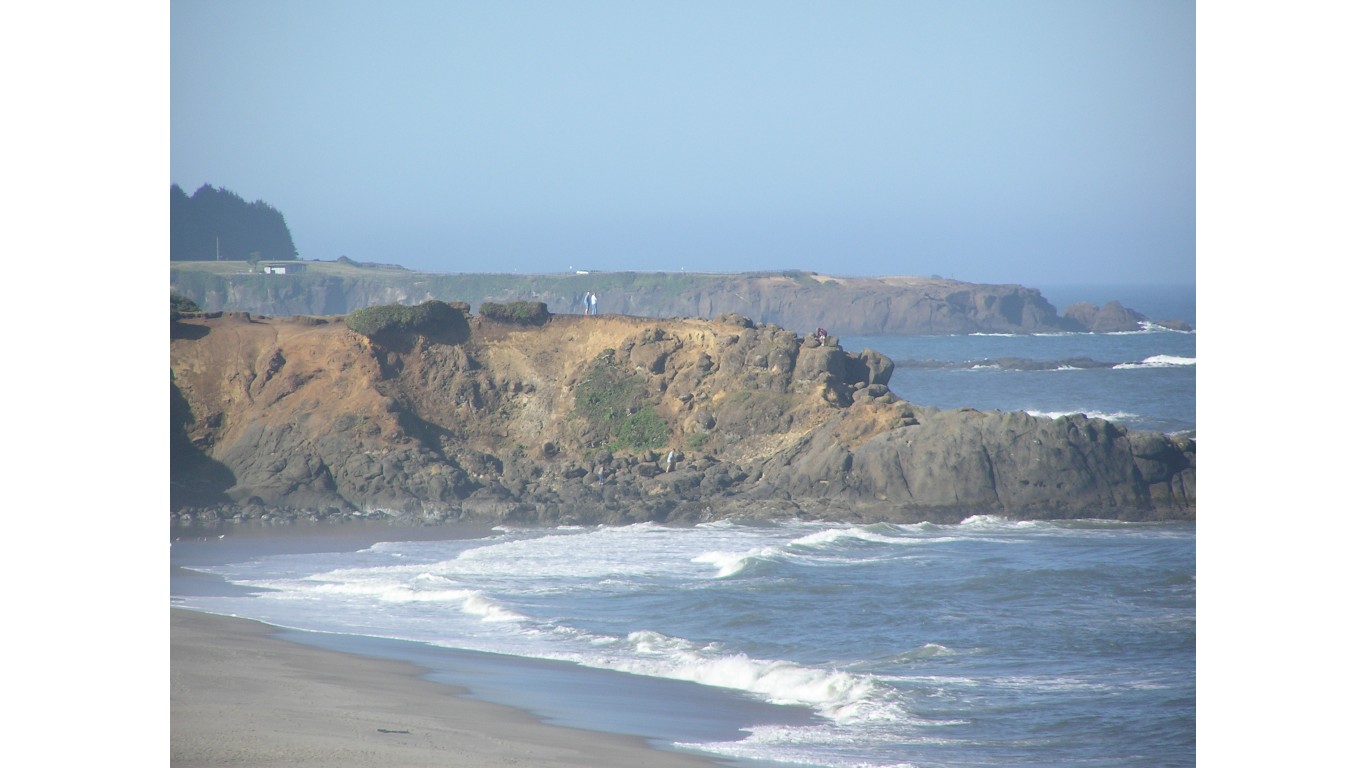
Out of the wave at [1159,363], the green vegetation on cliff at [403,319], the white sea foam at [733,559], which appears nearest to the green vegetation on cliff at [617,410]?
the green vegetation on cliff at [403,319]

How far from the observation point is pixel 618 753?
1039 centimetres

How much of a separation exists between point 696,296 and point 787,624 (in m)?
63.5

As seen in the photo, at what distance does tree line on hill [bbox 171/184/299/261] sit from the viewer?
220 feet

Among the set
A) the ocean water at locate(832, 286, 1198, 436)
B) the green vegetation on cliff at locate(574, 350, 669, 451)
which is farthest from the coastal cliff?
the green vegetation on cliff at locate(574, 350, 669, 451)

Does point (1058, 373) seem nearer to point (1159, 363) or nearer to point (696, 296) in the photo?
A: point (1159, 363)

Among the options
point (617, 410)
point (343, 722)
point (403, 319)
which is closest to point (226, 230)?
point (403, 319)

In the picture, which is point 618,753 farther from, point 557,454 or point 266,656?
point 557,454

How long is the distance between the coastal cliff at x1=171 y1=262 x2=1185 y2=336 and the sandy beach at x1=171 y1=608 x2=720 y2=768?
45.2 meters

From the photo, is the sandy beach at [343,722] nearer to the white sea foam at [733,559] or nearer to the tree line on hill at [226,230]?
the white sea foam at [733,559]

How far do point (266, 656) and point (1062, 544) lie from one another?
14371 mm

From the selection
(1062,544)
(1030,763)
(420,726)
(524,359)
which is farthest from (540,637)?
(524,359)

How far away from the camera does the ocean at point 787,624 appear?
1170cm

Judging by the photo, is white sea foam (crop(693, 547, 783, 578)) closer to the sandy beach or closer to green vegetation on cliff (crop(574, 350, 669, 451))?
the sandy beach

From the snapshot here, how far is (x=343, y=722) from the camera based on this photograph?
35.7 feet
